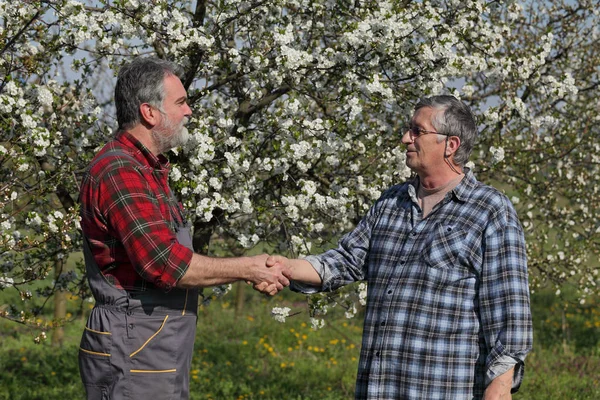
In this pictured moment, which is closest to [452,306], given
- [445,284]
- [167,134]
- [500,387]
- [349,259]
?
[445,284]

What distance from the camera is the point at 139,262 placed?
2.94m

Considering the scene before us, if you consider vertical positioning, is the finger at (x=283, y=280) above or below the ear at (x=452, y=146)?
below

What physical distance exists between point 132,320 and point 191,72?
8.12 ft

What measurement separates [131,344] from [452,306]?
1.35m

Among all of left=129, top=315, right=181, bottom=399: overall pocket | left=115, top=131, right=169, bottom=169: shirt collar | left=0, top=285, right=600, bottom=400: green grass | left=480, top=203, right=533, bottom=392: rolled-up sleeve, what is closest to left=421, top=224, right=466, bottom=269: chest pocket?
left=480, top=203, right=533, bottom=392: rolled-up sleeve

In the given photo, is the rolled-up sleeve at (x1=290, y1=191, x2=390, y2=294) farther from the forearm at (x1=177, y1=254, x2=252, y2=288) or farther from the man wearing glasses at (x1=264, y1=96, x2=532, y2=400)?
the forearm at (x1=177, y1=254, x2=252, y2=288)

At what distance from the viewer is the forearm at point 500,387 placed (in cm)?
285

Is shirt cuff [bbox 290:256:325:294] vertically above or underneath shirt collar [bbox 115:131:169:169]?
underneath

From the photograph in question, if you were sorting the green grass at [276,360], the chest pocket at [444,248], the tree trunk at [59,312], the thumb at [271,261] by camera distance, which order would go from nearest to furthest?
the chest pocket at [444,248], the thumb at [271,261], the green grass at [276,360], the tree trunk at [59,312]

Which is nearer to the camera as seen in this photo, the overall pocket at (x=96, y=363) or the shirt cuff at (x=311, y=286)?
the overall pocket at (x=96, y=363)

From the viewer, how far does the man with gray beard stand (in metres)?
2.98

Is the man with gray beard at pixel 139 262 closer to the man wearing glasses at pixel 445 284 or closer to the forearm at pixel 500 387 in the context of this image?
the man wearing glasses at pixel 445 284

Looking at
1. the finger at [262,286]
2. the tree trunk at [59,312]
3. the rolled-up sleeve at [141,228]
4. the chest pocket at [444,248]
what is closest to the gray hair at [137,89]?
the rolled-up sleeve at [141,228]

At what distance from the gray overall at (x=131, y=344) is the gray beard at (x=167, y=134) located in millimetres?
537
